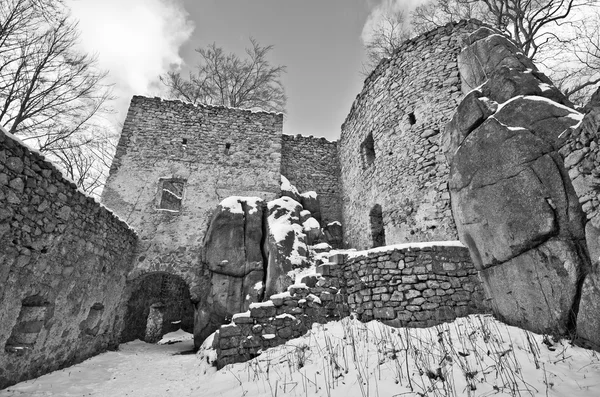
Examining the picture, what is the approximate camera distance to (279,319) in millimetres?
5383

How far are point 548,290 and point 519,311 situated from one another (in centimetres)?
55

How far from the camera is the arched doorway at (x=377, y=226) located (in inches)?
363

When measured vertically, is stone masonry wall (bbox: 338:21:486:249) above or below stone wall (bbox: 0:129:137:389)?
above

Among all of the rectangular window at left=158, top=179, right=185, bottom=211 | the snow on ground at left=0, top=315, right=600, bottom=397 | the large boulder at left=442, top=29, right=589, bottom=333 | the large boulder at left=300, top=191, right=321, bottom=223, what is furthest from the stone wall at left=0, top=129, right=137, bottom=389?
the large boulder at left=442, top=29, right=589, bottom=333

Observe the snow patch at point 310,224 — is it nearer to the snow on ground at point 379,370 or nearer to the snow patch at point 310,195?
the snow patch at point 310,195

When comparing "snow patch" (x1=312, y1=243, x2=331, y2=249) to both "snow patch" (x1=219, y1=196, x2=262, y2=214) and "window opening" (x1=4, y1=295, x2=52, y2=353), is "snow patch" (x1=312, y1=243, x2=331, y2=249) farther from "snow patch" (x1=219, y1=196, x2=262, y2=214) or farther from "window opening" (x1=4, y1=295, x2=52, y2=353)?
"window opening" (x1=4, y1=295, x2=52, y2=353)

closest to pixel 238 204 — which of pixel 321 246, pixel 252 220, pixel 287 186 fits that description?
pixel 252 220

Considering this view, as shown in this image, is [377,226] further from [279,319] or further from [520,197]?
[520,197]

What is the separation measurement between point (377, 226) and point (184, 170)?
7.42m

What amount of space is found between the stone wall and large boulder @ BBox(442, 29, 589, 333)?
23.2 feet

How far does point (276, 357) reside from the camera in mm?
4723

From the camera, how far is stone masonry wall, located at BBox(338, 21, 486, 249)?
24.0 ft

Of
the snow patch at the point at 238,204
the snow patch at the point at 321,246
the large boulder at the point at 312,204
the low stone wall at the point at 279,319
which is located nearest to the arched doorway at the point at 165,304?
the snow patch at the point at 238,204

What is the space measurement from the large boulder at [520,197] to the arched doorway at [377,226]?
12.6 feet
